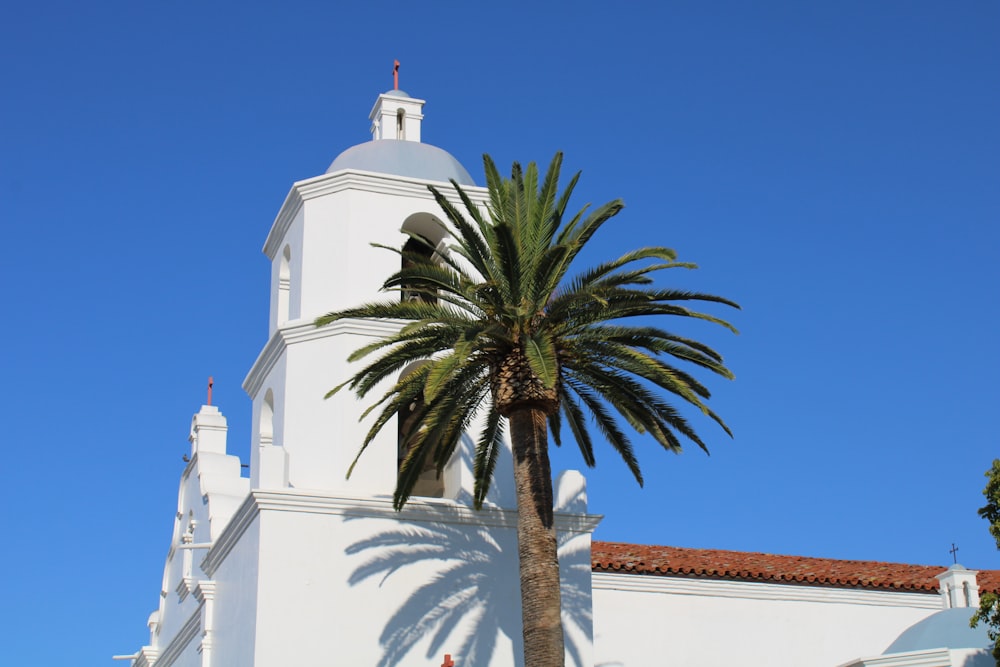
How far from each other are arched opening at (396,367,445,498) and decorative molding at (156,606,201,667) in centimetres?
380

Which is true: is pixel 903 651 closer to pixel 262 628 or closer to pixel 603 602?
pixel 603 602

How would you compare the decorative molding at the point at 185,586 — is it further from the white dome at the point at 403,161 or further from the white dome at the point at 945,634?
the white dome at the point at 945,634

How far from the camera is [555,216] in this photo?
19.3 m

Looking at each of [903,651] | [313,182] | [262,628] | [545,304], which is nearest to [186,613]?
[262,628]

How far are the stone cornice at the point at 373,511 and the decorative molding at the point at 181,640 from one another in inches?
65.1

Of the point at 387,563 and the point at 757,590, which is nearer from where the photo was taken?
the point at 387,563

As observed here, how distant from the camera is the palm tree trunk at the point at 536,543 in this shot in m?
17.8

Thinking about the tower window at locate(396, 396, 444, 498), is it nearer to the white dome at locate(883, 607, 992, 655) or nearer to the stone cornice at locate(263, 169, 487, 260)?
the stone cornice at locate(263, 169, 487, 260)

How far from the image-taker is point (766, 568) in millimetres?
25844

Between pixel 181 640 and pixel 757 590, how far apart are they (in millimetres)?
9675

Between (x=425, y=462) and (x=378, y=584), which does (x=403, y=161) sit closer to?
(x=425, y=462)

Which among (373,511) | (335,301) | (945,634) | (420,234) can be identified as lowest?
(945,634)

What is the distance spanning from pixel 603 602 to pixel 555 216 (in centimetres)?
811

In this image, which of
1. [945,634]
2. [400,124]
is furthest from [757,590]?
[400,124]
